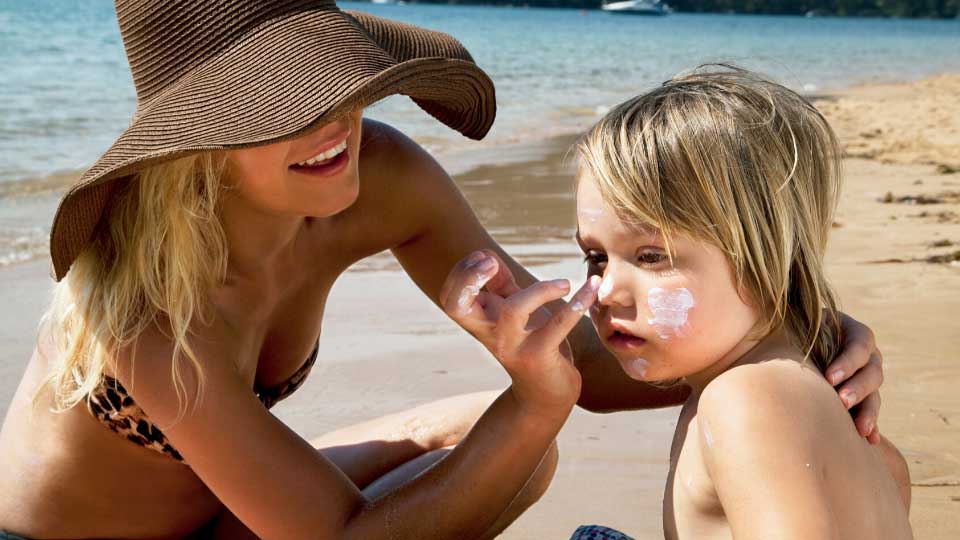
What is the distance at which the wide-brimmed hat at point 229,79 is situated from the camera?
1.64 m

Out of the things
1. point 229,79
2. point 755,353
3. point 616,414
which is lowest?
point 616,414

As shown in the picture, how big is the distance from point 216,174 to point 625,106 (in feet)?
2.32

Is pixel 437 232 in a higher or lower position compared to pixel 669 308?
lower

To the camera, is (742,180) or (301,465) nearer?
(742,180)

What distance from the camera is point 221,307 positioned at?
81.2 inches

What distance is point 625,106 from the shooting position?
183cm

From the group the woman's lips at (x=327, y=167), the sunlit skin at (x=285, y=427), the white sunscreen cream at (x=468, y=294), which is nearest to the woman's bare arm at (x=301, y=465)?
the sunlit skin at (x=285, y=427)

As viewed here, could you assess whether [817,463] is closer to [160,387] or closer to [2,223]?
[160,387]

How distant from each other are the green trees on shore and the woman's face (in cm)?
7543

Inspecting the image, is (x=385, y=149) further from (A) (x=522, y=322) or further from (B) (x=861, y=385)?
(B) (x=861, y=385)

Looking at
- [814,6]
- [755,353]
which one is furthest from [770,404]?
[814,6]

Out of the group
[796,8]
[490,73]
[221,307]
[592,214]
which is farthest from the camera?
[796,8]

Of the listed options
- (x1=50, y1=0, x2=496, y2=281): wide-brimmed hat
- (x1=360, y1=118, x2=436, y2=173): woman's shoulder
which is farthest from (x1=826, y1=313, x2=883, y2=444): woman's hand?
(x1=360, y1=118, x2=436, y2=173): woman's shoulder

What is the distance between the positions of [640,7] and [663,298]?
71.9 meters
